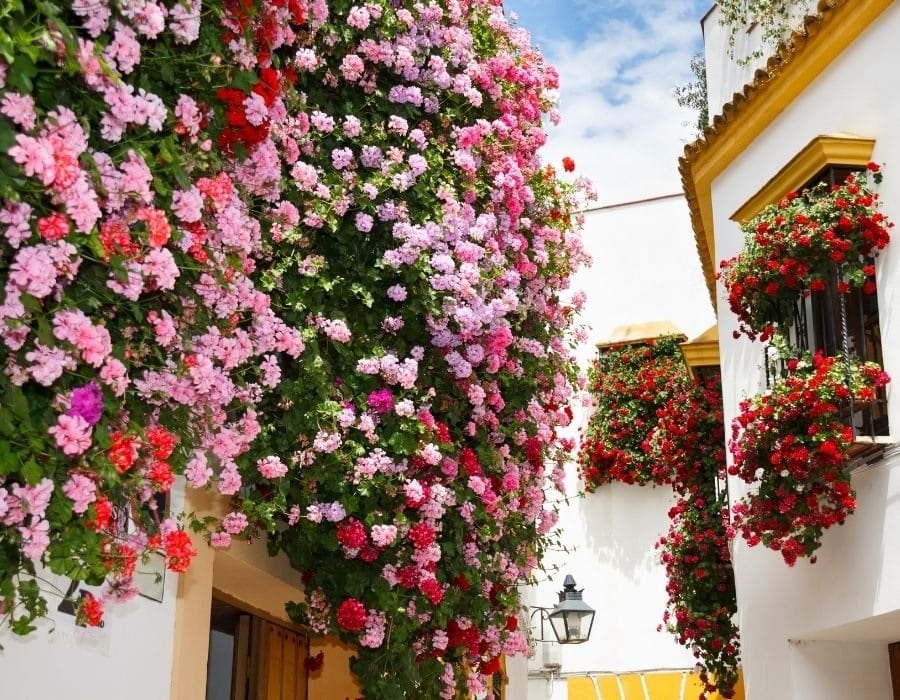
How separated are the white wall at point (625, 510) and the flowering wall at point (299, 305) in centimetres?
639

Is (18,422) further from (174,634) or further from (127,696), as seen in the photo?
(174,634)

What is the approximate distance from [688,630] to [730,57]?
4.90m

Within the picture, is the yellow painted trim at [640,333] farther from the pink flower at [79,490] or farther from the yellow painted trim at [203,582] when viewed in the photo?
the pink flower at [79,490]

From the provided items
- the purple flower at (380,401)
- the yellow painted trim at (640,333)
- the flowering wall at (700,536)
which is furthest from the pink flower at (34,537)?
the yellow painted trim at (640,333)

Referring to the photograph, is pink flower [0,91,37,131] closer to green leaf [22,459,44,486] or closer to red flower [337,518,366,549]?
green leaf [22,459,44,486]

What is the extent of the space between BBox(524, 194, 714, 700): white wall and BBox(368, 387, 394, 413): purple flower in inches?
292

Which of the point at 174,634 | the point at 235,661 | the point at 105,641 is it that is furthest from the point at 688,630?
the point at 105,641

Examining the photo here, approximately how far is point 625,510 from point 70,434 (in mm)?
11963

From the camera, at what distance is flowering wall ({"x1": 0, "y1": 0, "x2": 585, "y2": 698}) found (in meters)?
3.66

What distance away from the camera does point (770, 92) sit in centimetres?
878

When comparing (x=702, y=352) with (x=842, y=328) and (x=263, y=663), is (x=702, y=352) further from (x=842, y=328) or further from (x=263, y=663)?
(x=263, y=663)

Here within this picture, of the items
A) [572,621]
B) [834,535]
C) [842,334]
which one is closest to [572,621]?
[572,621]

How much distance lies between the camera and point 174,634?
6.23 meters

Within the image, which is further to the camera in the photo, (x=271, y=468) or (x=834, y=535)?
(x=834, y=535)
